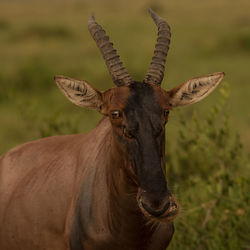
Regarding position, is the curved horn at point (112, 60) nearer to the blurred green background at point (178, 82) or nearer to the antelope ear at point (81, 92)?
the antelope ear at point (81, 92)

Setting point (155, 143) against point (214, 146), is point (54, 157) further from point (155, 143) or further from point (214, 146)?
point (214, 146)

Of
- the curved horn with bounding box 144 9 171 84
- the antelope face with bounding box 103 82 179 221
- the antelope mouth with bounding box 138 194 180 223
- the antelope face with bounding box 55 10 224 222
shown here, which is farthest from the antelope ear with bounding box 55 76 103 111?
the antelope mouth with bounding box 138 194 180 223

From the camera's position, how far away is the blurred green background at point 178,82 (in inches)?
275

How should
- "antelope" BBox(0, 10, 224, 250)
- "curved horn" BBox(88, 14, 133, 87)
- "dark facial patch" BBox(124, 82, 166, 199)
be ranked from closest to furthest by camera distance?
1. "dark facial patch" BBox(124, 82, 166, 199)
2. "antelope" BBox(0, 10, 224, 250)
3. "curved horn" BBox(88, 14, 133, 87)

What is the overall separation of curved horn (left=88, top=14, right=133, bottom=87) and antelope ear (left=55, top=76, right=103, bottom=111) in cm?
21

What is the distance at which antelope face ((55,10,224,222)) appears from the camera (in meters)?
4.42

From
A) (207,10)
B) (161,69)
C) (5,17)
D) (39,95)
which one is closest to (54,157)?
(161,69)

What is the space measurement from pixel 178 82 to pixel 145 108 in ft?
46.9

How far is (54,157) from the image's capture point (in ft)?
19.5

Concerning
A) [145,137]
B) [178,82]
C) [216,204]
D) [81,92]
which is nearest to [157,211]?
[145,137]

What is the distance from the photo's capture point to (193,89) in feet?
17.1

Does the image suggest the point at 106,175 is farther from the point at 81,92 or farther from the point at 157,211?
the point at 157,211

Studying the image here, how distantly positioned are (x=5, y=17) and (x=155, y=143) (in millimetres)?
28351

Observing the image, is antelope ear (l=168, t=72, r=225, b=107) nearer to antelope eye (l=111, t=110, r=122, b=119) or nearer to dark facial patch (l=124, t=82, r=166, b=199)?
dark facial patch (l=124, t=82, r=166, b=199)
